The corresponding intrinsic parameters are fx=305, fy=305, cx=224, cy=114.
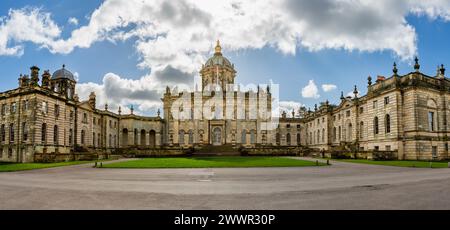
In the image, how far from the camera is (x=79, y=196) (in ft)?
31.9

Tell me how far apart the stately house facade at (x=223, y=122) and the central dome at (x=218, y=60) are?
0.28 metres

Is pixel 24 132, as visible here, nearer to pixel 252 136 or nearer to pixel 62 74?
pixel 62 74

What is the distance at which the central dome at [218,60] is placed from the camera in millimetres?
71875

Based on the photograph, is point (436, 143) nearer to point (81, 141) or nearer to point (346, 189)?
point (346, 189)

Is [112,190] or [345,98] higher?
[345,98]

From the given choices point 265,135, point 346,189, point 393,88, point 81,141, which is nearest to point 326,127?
point 265,135

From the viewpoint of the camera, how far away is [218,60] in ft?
237

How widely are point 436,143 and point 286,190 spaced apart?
108 ft

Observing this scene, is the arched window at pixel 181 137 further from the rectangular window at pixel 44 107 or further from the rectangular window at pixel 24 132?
the rectangular window at pixel 24 132

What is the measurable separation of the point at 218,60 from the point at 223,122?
1698 cm

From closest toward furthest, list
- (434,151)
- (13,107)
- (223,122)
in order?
1. (434,151)
2. (13,107)
3. (223,122)

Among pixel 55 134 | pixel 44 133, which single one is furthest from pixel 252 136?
pixel 44 133

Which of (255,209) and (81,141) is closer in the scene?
(255,209)

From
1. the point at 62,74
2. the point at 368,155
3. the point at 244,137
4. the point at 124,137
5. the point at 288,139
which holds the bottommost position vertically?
the point at 368,155
